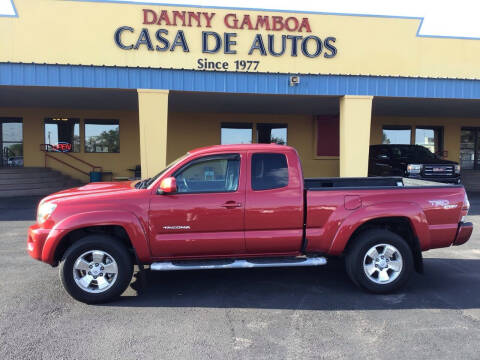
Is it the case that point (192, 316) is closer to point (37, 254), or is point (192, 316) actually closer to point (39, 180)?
point (37, 254)

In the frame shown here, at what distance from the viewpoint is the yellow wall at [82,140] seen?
1617cm

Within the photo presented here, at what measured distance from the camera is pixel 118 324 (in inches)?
150

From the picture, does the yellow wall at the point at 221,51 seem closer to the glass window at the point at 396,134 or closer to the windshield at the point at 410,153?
the glass window at the point at 396,134

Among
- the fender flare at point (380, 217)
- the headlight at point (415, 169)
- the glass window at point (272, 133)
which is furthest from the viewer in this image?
the glass window at point (272, 133)

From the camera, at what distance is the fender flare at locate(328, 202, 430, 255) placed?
4.52 metres

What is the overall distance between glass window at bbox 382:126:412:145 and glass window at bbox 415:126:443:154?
533 millimetres

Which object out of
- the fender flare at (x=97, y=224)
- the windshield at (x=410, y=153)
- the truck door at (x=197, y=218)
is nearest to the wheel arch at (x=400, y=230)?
the truck door at (x=197, y=218)

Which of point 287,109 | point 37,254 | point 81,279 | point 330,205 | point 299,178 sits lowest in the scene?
point 81,279

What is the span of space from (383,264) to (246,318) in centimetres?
196

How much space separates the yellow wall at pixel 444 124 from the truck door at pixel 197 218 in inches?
613

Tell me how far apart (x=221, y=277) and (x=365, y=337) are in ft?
7.43

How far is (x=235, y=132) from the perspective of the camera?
17438 mm

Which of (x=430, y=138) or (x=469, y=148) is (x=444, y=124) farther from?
(x=469, y=148)

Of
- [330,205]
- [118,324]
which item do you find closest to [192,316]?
[118,324]
